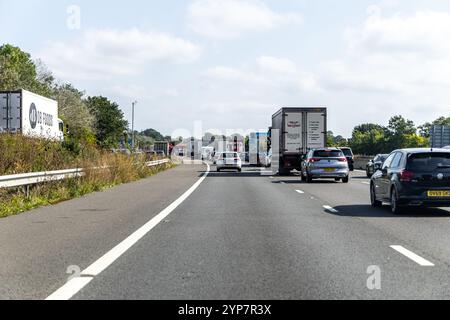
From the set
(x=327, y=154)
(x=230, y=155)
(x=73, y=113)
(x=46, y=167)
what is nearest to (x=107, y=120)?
(x=73, y=113)

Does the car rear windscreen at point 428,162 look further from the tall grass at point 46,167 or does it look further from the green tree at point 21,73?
the green tree at point 21,73

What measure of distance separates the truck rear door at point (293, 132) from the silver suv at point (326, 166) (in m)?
6.21

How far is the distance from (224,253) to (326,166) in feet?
67.4

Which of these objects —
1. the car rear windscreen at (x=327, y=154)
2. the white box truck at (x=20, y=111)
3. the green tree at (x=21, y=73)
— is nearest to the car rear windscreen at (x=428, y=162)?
the car rear windscreen at (x=327, y=154)

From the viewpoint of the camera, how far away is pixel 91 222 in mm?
12180

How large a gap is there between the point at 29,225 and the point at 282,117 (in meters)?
24.2

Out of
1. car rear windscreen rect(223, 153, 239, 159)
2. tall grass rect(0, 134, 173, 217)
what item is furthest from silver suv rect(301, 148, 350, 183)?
car rear windscreen rect(223, 153, 239, 159)

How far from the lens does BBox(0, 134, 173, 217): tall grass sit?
51.7 feet

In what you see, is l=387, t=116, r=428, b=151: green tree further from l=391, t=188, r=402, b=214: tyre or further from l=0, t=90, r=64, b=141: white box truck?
l=391, t=188, r=402, b=214: tyre

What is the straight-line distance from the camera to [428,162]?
45.9ft

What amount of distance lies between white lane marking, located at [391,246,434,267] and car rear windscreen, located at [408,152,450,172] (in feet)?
17.5

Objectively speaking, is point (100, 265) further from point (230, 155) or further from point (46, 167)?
point (230, 155)

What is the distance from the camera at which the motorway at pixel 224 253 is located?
20.3 feet


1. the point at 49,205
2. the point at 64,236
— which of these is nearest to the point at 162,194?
the point at 49,205
